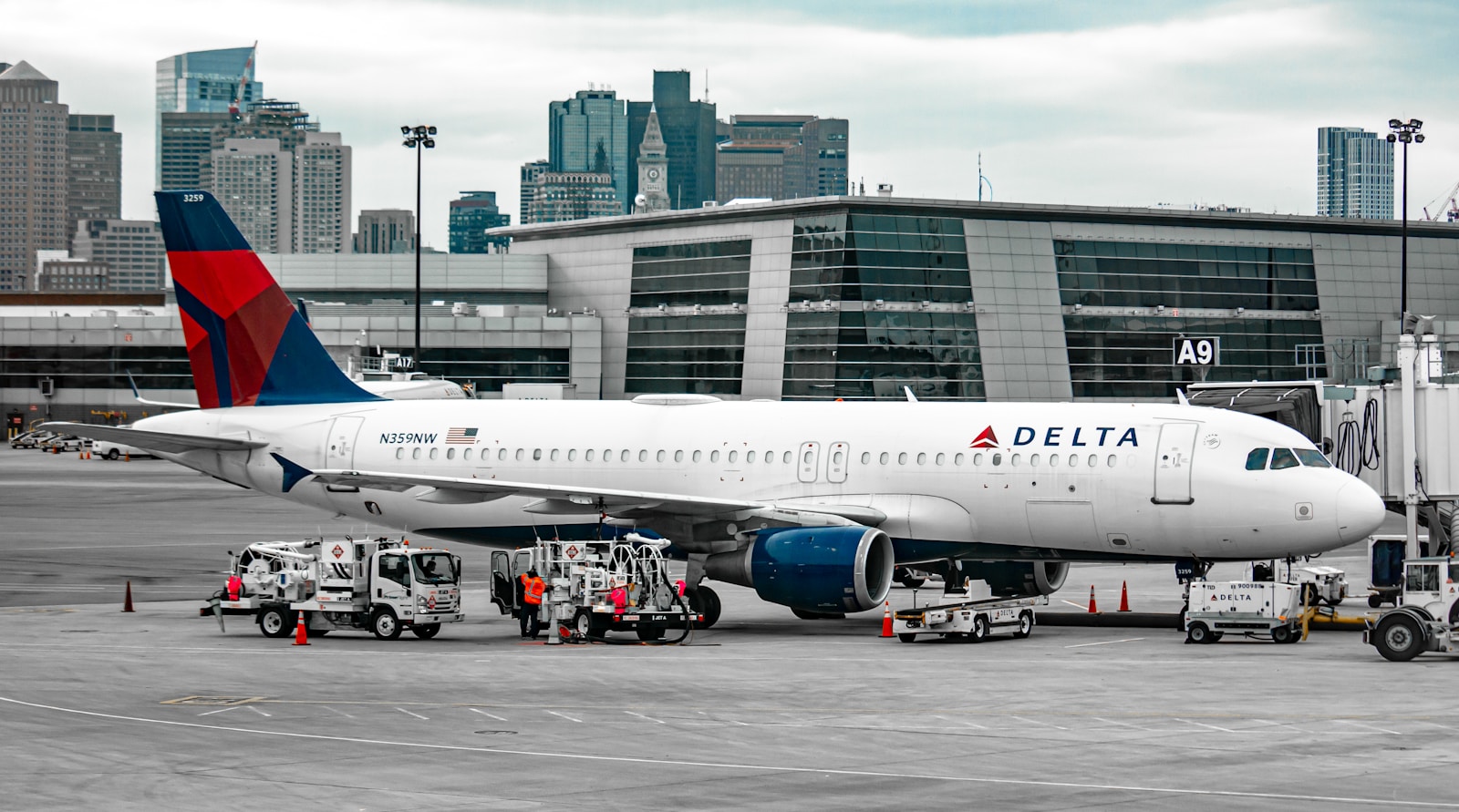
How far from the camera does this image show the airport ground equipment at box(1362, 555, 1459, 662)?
28.8 metres

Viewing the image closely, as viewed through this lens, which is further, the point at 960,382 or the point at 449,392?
the point at 960,382

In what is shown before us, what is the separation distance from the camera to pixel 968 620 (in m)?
32.7

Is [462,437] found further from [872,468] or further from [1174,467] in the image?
[1174,467]

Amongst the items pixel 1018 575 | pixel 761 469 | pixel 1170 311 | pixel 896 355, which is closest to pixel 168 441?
pixel 761 469

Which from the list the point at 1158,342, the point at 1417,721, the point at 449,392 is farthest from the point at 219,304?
the point at 1158,342

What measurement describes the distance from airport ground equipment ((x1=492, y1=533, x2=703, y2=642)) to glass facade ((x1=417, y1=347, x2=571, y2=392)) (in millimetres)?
93569

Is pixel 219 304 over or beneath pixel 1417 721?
over

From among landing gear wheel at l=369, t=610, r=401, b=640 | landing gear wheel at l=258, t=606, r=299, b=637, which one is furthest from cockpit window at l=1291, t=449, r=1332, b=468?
landing gear wheel at l=258, t=606, r=299, b=637

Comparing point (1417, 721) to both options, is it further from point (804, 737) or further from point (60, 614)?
point (60, 614)

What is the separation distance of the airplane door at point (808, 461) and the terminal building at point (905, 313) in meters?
70.3

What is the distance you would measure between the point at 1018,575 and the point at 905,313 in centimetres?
7533

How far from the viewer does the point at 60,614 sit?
124ft

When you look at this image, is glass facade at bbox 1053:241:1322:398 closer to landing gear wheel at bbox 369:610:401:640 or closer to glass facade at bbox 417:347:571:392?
glass facade at bbox 417:347:571:392

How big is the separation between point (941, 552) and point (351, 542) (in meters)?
11.8
